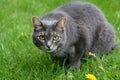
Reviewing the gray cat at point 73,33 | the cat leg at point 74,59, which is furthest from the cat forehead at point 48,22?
the cat leg at point 74,59

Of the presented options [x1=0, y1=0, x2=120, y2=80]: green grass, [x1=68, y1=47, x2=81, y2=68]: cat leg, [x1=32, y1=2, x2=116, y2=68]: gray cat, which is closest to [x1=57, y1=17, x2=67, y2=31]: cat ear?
[x1=32, y1=2, x2=116, y2=68]: gray cat

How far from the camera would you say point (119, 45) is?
5.20 meters

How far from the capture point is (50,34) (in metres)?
4.15

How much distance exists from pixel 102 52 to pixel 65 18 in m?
0.95

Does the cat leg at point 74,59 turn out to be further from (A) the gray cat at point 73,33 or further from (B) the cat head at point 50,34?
(B) the cat head at point 50,34

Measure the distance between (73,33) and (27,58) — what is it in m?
0.67

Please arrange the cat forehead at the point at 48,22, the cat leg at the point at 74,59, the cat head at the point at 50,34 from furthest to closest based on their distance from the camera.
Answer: the cat leg at the point at 74,59 < the cat forehead at the point at 48,22 < the cat head at the point at 50,34

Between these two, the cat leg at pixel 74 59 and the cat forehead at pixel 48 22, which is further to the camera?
the cat leg at pixel 74 59

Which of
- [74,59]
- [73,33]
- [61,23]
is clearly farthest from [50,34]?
[74,59]

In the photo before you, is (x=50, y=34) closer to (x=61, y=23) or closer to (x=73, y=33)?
(x=61, y=23)

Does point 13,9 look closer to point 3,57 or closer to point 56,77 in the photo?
point 3,57

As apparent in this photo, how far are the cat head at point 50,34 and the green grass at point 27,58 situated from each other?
32 centimetres

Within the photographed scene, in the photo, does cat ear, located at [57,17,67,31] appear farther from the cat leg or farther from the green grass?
the green grass

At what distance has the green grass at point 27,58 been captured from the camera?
4219 millimetres
